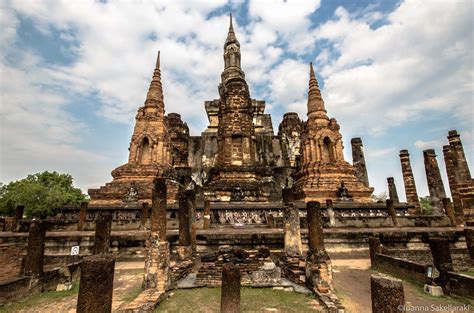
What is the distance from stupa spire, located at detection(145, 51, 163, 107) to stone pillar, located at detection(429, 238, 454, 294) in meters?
20.5

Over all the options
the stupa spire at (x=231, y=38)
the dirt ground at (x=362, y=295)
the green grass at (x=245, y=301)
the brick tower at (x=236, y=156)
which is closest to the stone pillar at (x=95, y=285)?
the green grass at (x=245, y=301)

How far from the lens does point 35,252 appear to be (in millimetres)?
6844

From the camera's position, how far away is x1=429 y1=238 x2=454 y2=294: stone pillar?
6.43m

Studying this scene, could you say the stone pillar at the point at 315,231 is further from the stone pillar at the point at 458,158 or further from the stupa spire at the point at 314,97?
the stone pillar at the point at 458,158

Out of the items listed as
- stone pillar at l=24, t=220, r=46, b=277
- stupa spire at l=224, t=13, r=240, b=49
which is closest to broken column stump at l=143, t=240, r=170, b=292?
stone pillar at l=24, t=220, r=46, b=277

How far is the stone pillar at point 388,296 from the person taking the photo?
2.84m

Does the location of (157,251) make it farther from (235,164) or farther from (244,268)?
(235,164)

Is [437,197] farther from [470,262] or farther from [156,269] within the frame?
[156,269]

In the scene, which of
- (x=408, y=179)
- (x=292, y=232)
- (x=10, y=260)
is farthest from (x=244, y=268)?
(x=408, y=179)

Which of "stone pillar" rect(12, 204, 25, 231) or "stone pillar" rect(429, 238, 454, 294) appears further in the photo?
"stone pillar" rect(12, 204, 25, 231)

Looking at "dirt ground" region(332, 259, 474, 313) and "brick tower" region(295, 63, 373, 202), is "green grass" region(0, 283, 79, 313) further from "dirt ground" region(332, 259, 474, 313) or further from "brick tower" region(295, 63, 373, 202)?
"brick tower" region(295, 63, 373, 202)

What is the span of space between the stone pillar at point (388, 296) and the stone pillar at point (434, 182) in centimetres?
2295

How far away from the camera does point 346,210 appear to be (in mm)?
16234

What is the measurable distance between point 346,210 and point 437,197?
10.6 metres
